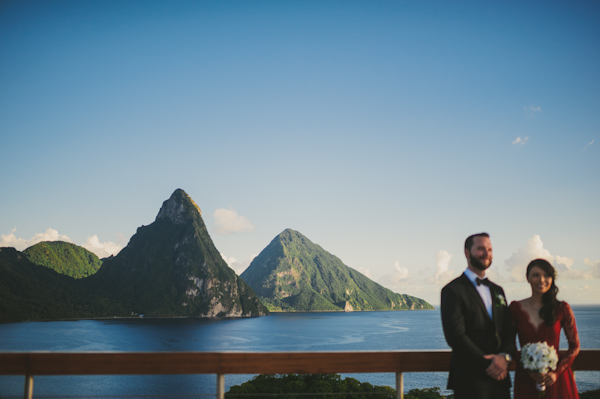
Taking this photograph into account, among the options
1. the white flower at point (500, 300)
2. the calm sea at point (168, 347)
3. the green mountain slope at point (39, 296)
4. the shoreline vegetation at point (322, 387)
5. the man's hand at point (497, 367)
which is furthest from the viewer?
the green mountain slope at point (39, 296)

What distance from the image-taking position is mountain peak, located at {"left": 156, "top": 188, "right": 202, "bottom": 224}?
17418 centimetres

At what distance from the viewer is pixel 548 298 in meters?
2.94

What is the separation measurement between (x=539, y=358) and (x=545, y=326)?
29 cm

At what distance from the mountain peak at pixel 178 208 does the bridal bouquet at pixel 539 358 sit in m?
177

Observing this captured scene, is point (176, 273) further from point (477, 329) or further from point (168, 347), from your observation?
point (477, 329)

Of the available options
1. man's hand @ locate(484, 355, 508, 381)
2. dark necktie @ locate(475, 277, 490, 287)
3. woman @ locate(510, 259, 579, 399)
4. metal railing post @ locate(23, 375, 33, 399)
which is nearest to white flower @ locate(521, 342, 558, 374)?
woman @ locate(510, 259, 579, 399)

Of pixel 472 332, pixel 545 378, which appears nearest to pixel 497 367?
pixel 472 332

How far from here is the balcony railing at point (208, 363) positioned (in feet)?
9.01

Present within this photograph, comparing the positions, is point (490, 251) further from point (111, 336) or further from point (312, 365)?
point (111, 336)

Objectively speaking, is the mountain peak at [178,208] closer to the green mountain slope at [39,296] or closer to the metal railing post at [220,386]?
the green mountain slope at [39,296]

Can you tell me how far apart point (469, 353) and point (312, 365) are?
0.98 metres

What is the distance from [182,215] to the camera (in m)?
174

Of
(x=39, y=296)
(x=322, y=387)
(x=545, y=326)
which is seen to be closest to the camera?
(x=545, y=326)

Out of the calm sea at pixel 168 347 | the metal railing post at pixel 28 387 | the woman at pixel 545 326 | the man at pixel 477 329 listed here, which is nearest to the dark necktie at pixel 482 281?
the man at pixel 477 329
